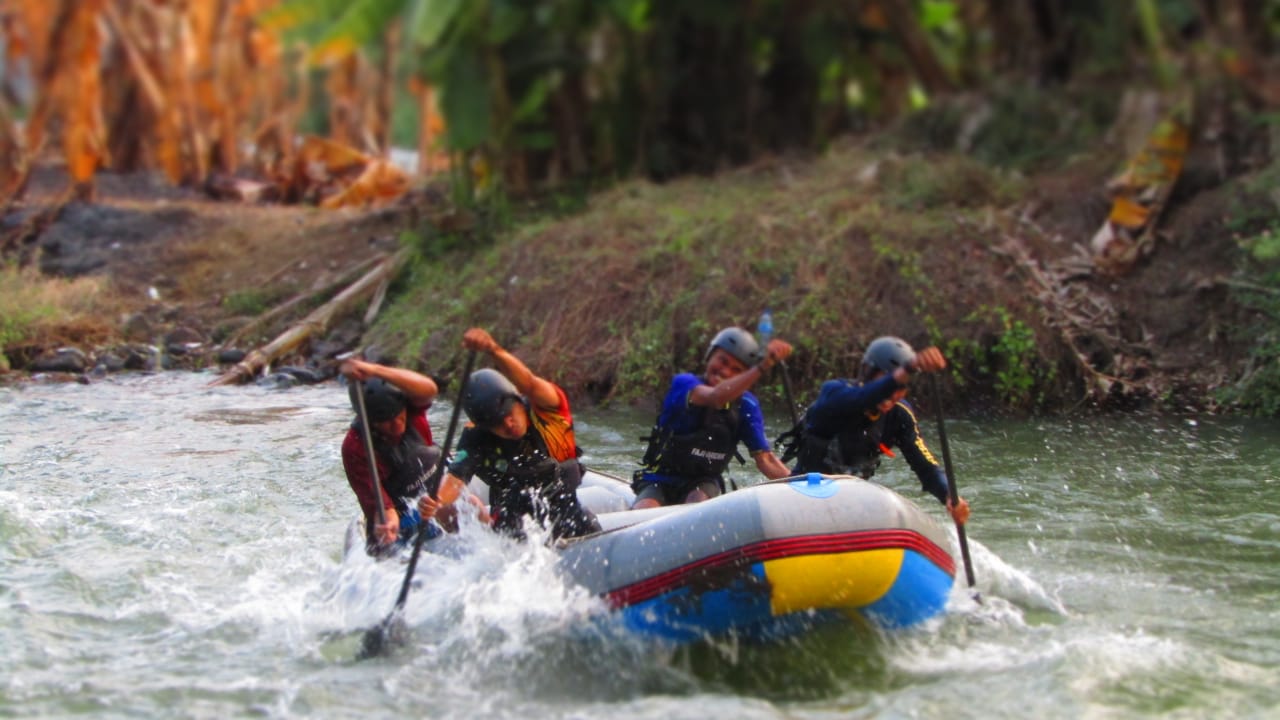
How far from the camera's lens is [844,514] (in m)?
6.64

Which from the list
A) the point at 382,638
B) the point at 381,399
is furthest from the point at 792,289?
the point at 382,638

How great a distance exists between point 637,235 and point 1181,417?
19.4 feet

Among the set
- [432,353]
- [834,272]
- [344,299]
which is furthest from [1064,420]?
[344,299]

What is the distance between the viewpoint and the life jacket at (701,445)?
7.90 meters

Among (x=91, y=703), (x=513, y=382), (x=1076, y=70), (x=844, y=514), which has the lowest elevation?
(x=91, y=703)

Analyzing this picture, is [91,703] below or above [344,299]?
below

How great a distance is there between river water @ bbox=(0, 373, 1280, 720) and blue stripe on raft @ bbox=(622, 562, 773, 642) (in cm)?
13

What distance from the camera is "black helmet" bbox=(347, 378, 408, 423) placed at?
7316mm

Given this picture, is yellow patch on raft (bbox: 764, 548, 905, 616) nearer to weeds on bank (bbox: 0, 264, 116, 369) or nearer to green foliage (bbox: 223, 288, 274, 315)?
weeds on bank (bbox: 0, 264, 116, 369)

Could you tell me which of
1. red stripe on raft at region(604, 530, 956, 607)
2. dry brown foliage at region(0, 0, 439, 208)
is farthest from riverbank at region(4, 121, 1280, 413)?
red stripe on raft at region(604, 530, 956, 607)

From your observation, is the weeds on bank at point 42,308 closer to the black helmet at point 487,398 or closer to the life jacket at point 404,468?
the life jacket at point 404,468

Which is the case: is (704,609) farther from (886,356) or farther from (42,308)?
(42,308)

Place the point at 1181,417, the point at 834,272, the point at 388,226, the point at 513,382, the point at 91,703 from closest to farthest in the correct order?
the point at 91,703 < the point at 513,382 < the point at 1181,417 < the point at 834,272 < the point at 388,226

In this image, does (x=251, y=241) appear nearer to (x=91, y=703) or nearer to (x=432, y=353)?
(x=432, y=353)
